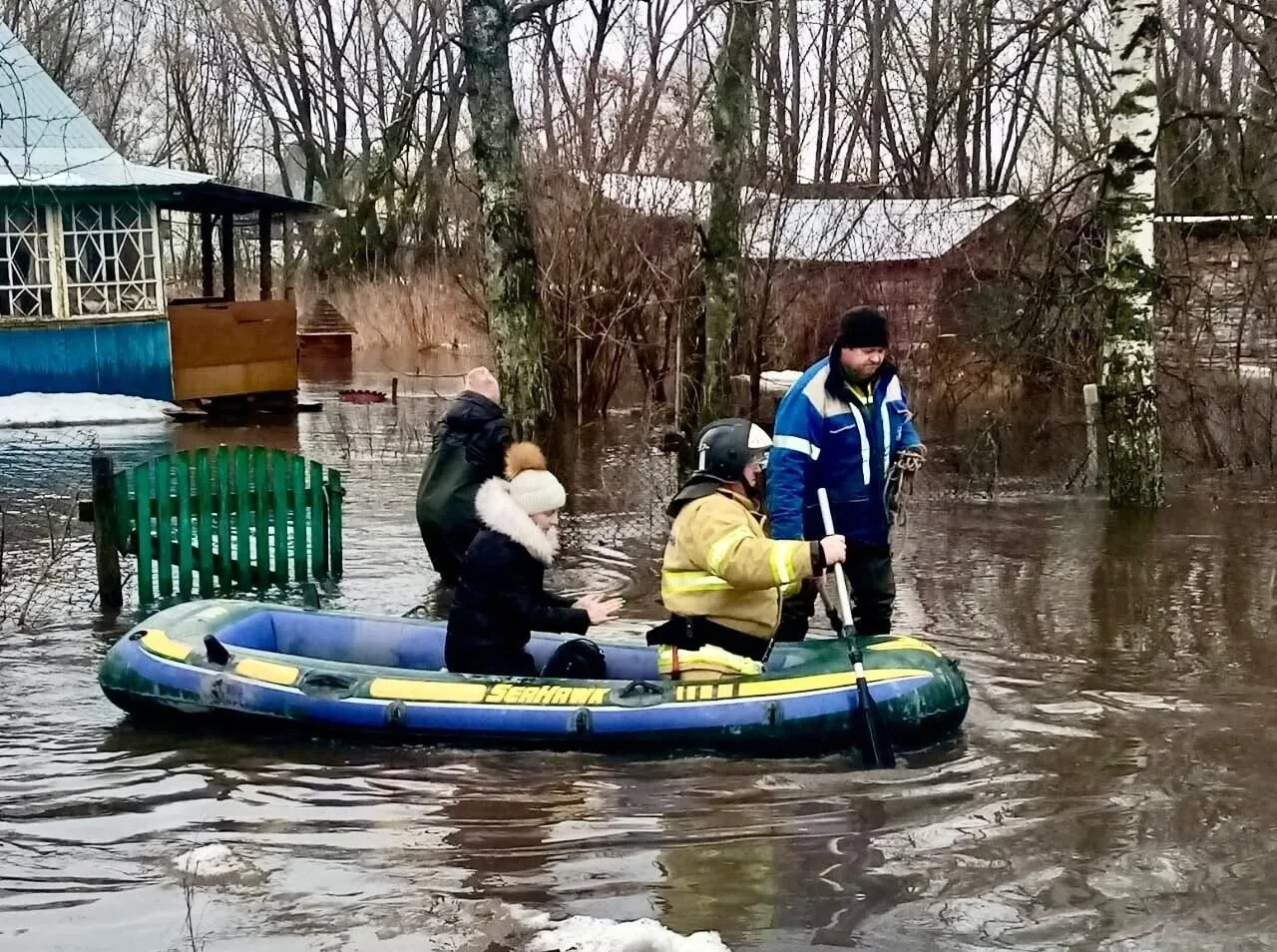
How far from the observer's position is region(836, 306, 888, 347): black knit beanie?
6793 millimetres

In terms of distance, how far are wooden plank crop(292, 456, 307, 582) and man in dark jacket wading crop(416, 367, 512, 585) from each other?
39.9 inches

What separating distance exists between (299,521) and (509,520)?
3878 mm

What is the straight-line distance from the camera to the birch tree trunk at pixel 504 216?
1253 centimetres

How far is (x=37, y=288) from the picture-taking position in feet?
65.4

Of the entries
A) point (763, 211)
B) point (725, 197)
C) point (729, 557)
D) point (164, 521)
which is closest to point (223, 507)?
point (164, 521)

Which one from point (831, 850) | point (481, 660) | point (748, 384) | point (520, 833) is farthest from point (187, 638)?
point (748, 384)

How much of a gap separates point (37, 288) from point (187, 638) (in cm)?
1445

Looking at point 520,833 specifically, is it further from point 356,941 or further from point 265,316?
point 265,316

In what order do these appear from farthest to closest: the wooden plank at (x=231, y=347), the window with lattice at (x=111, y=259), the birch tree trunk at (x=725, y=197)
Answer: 1. the wooden plank at (x=231, y=347)
2. the window with lattice at (x=111, y=259)
3. the birch tree trunk at (x=725, y=197)

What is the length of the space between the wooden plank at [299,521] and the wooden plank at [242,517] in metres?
0.32

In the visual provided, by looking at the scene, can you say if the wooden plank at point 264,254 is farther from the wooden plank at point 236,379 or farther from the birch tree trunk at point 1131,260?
the birch tree trunk at point 1131,260

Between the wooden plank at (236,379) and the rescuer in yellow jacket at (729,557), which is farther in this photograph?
the wooden plank at (236,379)

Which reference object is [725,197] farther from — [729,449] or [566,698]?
[566,698]

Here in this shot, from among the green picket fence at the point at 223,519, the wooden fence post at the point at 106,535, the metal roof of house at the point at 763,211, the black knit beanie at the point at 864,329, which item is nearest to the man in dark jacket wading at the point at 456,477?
the green picket fence at the point at 223,519
